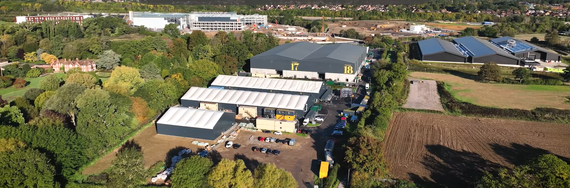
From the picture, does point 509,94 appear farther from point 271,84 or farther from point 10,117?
point 10,117

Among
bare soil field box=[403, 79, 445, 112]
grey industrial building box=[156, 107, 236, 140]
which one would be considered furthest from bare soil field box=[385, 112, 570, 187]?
grey industrial building box=[156, 107, 236, 140]

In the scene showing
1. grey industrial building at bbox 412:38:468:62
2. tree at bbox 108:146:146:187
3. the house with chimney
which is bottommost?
tree at bbox 108:146:146:187

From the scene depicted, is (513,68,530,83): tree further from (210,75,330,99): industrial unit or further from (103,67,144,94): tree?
(103,67,144,94): tree

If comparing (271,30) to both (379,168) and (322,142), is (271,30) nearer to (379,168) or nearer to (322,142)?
(322,142)

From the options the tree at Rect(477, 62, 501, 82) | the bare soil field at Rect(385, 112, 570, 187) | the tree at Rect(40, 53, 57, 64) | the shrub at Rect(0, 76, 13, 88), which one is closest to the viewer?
the bare soil field at Rect(385, 112, 570, 187)

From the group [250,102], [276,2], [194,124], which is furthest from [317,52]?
[276,2]

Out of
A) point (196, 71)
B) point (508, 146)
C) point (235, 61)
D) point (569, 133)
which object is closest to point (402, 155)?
point (508, 146)

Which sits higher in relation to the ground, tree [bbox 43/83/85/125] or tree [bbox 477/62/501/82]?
tree [bbox 477/62/501/82]
